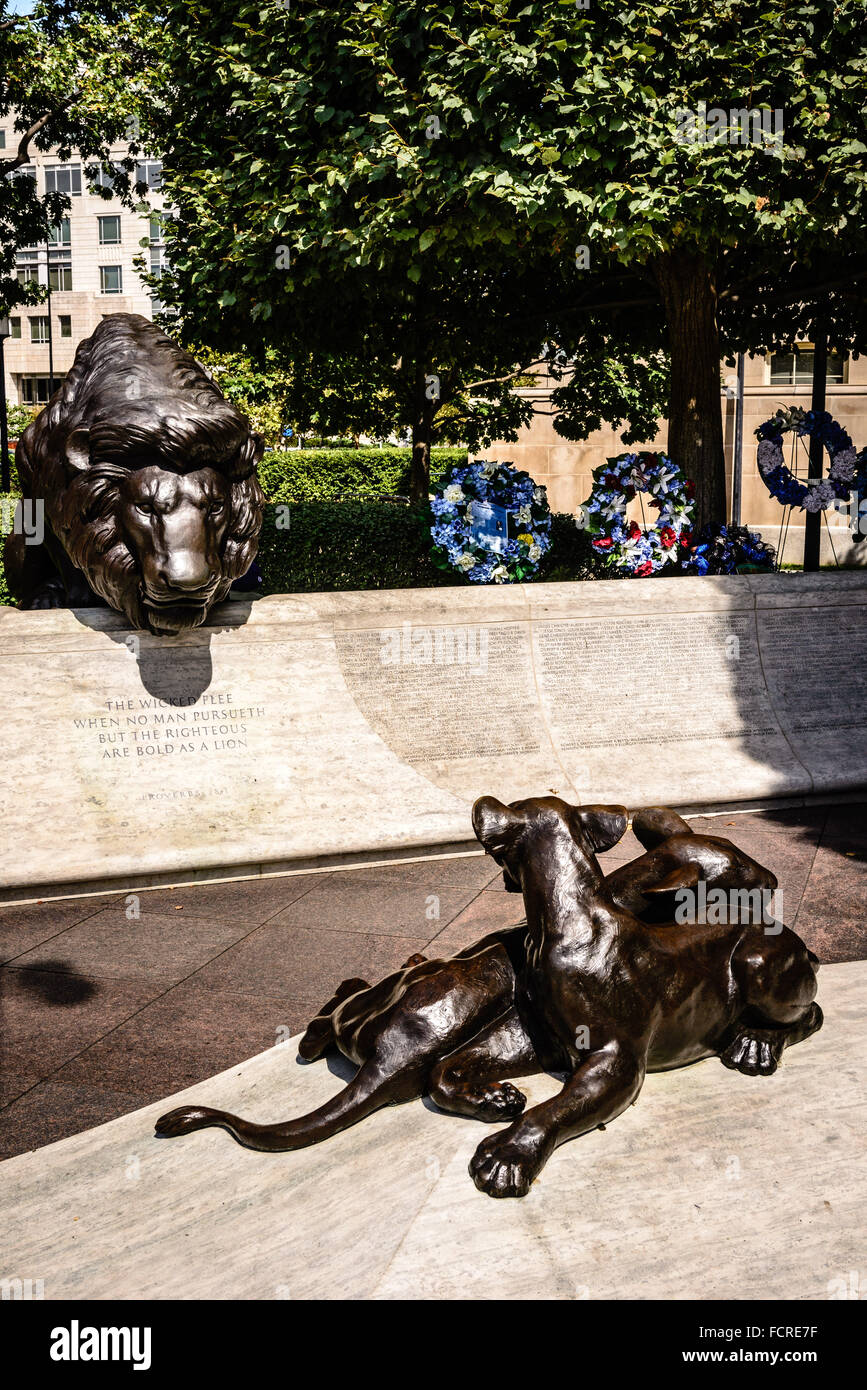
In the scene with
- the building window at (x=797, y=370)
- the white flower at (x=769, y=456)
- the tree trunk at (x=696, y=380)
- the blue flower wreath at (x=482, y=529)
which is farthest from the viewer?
the building window at (x=797, y=370)

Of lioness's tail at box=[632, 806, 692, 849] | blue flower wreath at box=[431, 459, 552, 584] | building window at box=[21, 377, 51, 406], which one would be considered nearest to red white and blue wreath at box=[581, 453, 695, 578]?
blue flower wreath at box=[431, 459, 552, 584]

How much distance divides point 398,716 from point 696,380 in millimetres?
5559

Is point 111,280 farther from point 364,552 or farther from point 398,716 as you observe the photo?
point 398,716

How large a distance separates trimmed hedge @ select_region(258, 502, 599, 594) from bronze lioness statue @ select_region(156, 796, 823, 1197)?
6.79 m

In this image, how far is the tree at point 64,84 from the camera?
16.5 meters

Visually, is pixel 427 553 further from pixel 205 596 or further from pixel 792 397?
pixel 792 397

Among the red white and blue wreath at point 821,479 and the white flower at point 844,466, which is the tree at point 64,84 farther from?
the white flower at point 844,466

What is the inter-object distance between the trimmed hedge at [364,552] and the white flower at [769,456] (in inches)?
64.1

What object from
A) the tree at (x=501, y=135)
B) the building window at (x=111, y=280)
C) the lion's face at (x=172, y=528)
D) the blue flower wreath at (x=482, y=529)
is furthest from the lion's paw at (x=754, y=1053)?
the building window at (x=111, y=280)

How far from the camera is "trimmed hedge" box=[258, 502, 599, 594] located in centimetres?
1007

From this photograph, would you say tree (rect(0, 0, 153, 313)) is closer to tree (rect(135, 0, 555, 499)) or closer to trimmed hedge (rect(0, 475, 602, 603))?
tree (rect(135, 0, 555, 499))

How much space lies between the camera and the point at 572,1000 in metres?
2.71

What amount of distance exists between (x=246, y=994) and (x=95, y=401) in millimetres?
A: 3079
